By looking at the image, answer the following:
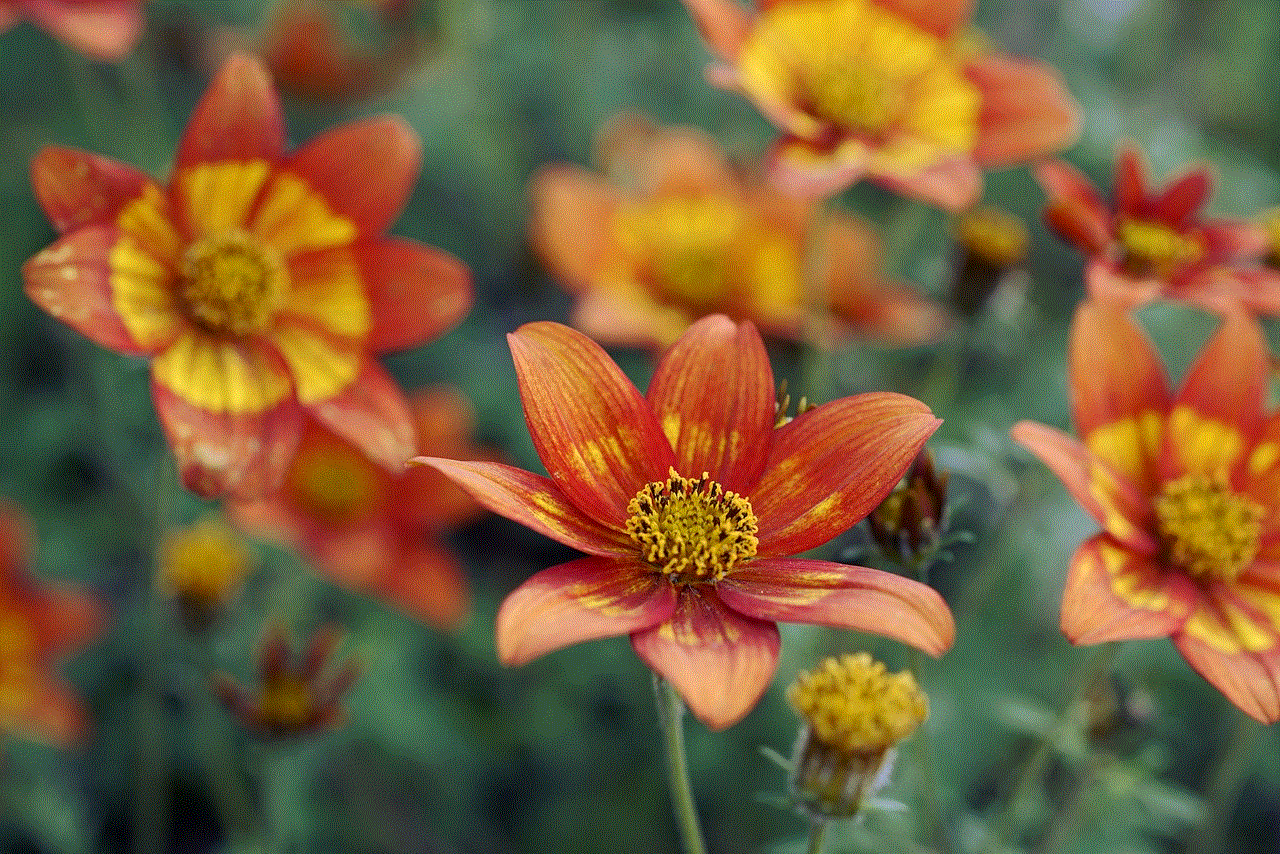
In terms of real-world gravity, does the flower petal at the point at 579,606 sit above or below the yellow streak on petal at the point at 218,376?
above

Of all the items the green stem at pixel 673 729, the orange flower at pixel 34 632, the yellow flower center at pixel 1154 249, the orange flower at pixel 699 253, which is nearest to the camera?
the green stem at pixel 673 729

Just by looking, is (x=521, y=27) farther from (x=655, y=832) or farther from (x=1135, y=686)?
(x=1135, y=686)

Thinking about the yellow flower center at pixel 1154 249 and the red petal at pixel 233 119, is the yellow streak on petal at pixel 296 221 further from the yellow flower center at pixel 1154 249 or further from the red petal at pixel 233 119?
the yellow flower center at pixel 1154 249

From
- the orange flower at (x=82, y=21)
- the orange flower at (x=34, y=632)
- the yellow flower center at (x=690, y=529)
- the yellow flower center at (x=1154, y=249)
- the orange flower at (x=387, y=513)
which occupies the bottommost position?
the orange flower at (x=34, y=632)

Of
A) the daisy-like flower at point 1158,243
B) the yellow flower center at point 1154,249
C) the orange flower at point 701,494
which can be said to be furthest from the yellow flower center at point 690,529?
the yellow flower center at point 1154,249

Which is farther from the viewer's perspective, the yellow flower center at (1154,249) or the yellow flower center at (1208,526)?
the yellow flower center at (1154,249)

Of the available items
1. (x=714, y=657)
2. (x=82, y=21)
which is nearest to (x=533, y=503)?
(x=714, y=657)

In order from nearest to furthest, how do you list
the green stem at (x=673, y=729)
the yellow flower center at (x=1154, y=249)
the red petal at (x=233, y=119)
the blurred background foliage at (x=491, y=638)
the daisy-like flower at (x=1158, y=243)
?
the green stem at (x=673, y=729)
the red petal at (x=233, y=119)
the daisy-like flower at (x=1158, y=243)
the yellow flower center at (x=1154, y=249)
the blurred background foliage at (x=491, y=638)
